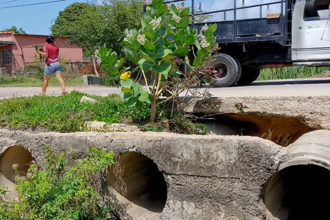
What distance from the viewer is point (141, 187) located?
5547 mm

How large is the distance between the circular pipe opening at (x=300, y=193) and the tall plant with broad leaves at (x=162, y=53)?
164 centimetres

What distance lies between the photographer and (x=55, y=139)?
5.05 m

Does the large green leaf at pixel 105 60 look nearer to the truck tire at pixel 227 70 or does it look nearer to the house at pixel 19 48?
the truck tire at pixel 227 70

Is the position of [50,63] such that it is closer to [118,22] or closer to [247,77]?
[247,77]

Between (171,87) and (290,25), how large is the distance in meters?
5.20

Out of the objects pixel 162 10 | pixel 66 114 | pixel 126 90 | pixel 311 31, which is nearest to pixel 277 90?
pixel 311 31

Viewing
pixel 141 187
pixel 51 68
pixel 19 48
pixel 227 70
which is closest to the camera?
pixel 141 187

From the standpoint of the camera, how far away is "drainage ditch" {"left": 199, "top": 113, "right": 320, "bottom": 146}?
5312 millimetres

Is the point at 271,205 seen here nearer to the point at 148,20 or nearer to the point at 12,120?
the point at 148,20

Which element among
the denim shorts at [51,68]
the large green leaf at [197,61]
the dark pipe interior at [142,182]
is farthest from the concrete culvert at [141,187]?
the denim shorts at [51,68]

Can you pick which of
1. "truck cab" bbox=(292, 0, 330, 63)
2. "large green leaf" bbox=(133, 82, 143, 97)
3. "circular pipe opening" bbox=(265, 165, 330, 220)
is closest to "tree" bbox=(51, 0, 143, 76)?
"truck cab" bbox=(292, 0, 330, 63)

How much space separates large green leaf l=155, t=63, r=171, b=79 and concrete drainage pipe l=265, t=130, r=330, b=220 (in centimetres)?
166

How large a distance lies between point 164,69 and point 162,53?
225 mm

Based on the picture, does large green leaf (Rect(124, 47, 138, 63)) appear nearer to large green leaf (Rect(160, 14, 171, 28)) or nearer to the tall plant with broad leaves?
the tall plant with broad leaves
